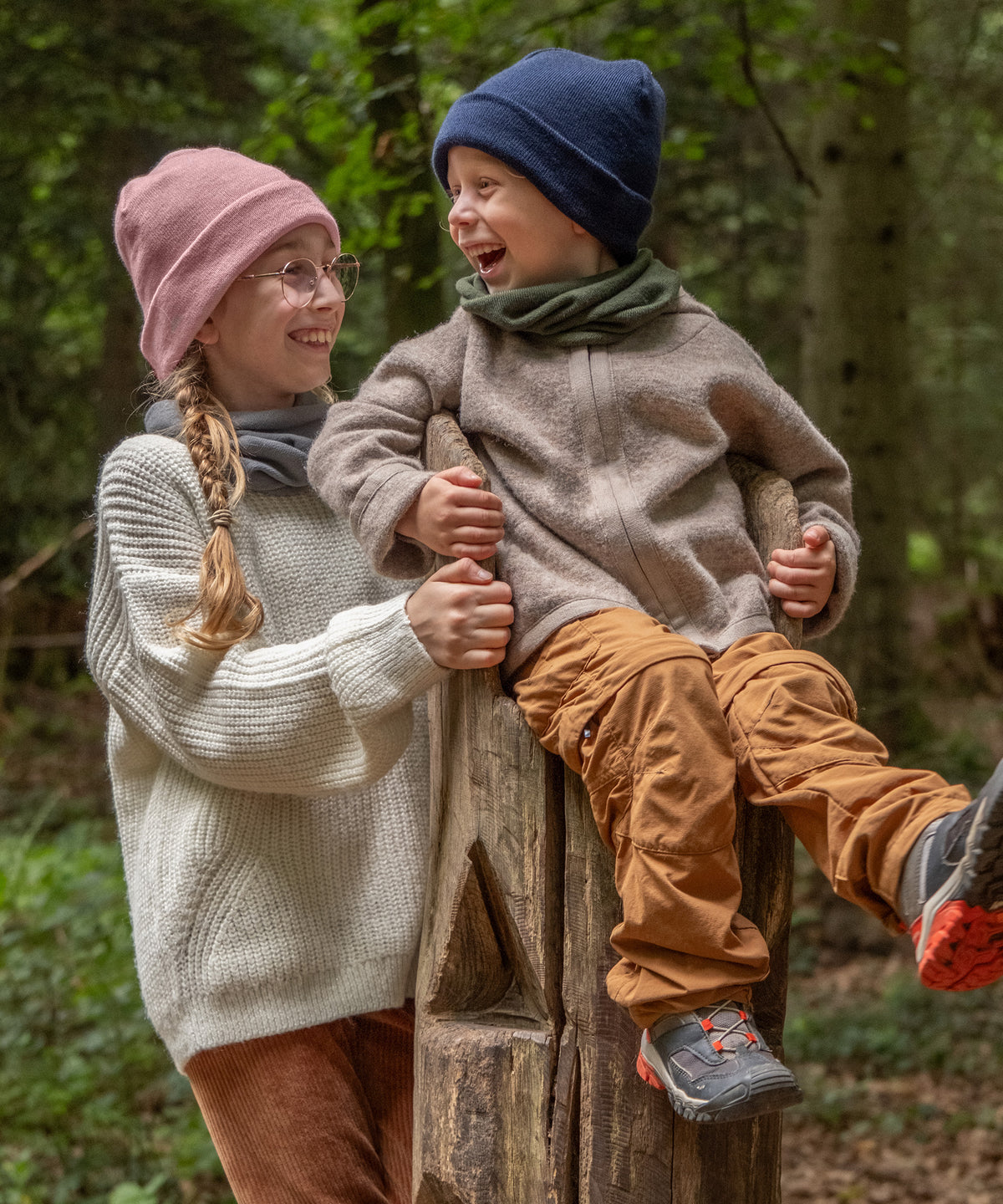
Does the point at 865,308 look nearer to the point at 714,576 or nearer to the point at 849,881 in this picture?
the point at 714,576

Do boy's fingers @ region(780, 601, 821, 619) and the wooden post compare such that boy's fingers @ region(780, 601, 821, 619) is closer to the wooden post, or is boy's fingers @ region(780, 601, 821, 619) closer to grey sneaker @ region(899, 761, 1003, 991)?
the wooden post

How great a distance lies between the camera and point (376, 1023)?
2.54m

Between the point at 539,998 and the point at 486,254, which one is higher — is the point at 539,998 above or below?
below

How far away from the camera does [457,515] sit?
2020 millimetres

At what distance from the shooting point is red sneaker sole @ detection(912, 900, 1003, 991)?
1.55m

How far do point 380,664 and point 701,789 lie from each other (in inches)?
23.4

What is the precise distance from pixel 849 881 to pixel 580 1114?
2.05 feet

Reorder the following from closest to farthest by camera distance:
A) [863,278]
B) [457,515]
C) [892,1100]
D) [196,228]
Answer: [457,515] → [196,228] → [892,1100] → [863,278]

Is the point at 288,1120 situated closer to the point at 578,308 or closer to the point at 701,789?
the point at 701,789

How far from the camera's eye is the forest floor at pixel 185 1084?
4.59 metres

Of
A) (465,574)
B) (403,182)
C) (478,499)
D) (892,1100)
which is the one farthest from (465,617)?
(892,1100)

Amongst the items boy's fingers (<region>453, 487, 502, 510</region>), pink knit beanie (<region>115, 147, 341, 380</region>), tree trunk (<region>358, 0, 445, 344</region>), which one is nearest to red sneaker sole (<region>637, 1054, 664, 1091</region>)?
boy's fingers (<region>453, 487, 502, 510</region>)

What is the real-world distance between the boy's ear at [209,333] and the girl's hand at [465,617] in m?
0.78

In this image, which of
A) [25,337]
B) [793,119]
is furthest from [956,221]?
[25,337]
